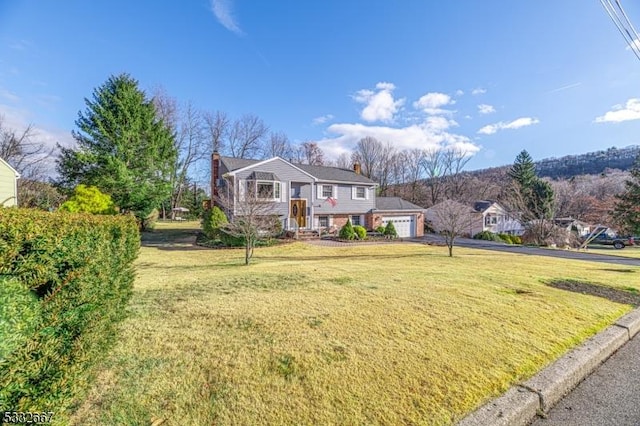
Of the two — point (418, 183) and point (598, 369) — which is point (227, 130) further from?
point (598, 369)

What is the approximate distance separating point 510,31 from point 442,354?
12481 mm

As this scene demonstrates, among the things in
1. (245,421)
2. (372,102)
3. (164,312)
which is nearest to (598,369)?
(245,421)

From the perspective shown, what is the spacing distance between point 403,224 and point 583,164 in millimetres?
57631

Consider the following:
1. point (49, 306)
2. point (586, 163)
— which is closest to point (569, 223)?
point (586, 163)

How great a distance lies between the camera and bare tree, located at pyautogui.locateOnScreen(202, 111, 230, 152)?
3972 cm

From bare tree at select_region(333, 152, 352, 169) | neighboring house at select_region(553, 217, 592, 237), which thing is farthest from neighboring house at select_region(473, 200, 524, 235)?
bare tree at select_region(333, 152, 352, 169)

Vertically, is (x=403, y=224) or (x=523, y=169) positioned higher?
(x=523, y=169)

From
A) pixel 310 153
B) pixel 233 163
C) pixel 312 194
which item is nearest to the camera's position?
pixel 233 163

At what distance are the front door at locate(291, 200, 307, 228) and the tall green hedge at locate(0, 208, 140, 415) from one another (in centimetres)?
1967

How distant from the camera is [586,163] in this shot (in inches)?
2323

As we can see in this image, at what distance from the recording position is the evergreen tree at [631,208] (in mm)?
23672

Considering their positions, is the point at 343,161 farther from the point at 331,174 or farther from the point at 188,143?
the point at 188,143

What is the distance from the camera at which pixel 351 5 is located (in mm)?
11680

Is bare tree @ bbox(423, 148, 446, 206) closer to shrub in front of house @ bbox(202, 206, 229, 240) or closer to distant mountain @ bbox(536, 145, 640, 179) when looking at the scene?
distant mountain @ bbox(536, 145, 640, 179)
